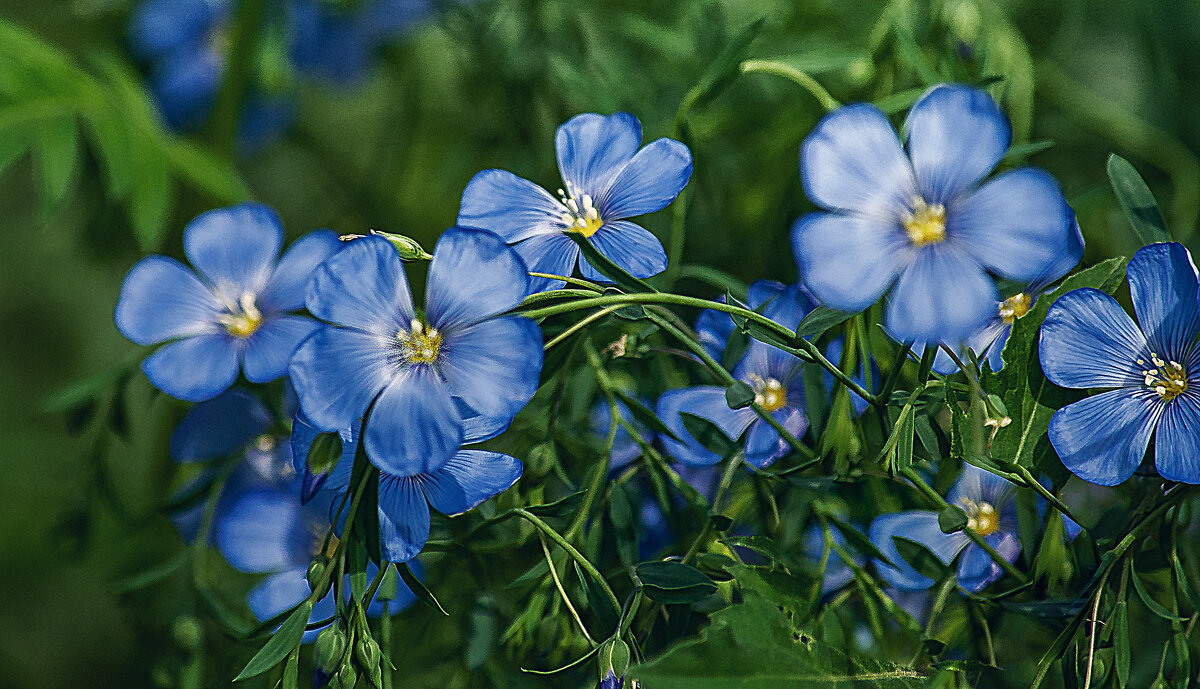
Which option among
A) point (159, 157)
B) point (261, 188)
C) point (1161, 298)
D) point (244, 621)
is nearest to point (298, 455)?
point (244, 621)

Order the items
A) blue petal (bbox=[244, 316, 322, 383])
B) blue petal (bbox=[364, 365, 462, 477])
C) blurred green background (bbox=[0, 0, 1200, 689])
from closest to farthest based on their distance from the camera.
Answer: blue petal (bbox=[364, 365, 462, 477]) → blue petal (bbox=[244, 316, 322, 383]) → blurred green background (bbox=[0, 0, 1200, 689])

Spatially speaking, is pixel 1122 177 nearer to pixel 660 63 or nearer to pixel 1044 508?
pixel 1044 508

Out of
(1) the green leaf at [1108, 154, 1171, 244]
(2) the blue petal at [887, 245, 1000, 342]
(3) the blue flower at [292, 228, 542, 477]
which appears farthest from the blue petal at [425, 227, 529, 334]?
(1) the green leaf at [1108, 154, 1171, 244]

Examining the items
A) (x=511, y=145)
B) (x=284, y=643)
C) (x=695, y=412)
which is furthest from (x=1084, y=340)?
(x=511, y=145)

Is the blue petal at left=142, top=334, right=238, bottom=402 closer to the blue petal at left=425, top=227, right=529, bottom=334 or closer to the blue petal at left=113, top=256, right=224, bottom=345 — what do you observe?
the blue petal at left=113, top=256, right=224, bottom=345

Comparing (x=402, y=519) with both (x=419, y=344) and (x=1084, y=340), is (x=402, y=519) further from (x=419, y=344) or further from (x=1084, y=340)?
(x=1084, y=340)

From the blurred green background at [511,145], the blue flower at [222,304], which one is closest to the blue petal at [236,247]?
the blue flower at [222,304]
